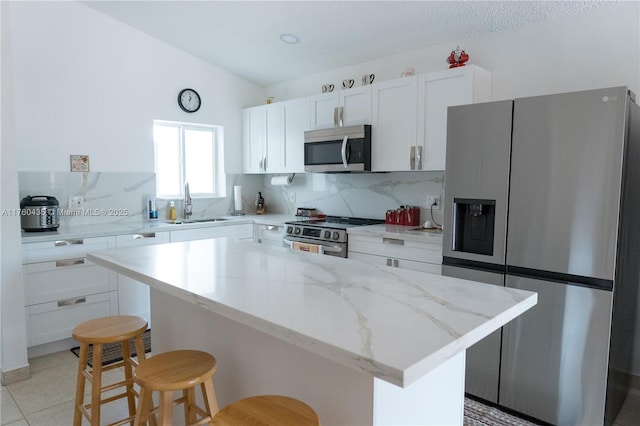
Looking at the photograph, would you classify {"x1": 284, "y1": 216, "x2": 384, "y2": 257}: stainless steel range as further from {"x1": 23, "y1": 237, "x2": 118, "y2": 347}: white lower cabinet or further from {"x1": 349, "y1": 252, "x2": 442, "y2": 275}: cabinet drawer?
{"x1": 23, "y1": 237, "x2": 118, "y2": 347}: white lower cabinet

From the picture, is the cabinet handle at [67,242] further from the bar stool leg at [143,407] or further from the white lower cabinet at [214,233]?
the bar stool leg at [143,407]

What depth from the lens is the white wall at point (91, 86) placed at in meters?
3.54

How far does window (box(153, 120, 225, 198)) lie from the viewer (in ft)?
15.1

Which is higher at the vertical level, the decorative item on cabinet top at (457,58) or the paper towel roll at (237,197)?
the decorative item on cabinet top at (457,58)

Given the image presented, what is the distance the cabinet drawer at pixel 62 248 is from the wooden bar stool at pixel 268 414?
8.64 feet

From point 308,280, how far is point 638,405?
2.46 meters

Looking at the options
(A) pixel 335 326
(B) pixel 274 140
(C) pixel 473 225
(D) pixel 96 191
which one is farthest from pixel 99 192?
(A) pixel 335 326

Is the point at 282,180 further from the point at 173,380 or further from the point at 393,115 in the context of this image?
the point at 173,380

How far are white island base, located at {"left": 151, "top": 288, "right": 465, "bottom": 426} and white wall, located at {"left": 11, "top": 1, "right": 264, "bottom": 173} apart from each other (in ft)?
8.46

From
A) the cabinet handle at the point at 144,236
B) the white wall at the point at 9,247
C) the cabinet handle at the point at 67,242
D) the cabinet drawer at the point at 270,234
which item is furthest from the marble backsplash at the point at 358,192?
the white wall at the point at 9,247

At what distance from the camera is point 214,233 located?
4277 mm

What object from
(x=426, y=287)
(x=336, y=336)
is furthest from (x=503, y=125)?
(x=336, y=336)

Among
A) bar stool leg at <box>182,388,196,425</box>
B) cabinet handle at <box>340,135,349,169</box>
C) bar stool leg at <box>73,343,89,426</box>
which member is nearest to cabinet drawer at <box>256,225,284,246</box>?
cabinet handle at <box>340,135,349,169</box>

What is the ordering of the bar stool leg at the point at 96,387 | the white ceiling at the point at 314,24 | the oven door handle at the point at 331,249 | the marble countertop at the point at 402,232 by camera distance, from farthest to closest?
the oven door handle at the point at 331,249
the marble countertop at the point at 402,232
the white ceiling at the point at 314,24
the bar stool leg at the point at 96,387
